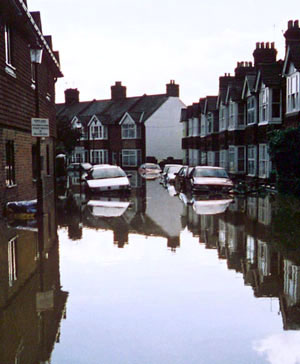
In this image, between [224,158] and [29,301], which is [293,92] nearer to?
[224,158]

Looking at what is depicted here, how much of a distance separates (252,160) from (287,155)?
30.5 ft

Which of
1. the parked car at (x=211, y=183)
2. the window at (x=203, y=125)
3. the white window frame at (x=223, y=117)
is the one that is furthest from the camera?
the window at (x=203, y=125)

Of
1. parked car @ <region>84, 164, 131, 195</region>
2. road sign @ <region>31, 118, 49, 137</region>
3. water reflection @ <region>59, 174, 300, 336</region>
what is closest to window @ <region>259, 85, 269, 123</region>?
water reflection @ <region>59, 174, 300, 336</region>

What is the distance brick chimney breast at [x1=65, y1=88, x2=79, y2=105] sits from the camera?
8381 cm

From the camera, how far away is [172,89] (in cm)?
6850

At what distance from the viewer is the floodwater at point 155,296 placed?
5.27m

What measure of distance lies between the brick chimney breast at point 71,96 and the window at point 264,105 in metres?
54.9

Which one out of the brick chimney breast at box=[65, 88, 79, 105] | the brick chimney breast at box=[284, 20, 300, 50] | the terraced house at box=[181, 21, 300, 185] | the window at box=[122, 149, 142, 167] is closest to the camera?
the terraced house at box=[181, 21, 300, 185]

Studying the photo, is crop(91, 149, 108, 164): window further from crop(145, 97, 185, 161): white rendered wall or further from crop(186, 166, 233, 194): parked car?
crop(186, 166, 233, 194): parked car

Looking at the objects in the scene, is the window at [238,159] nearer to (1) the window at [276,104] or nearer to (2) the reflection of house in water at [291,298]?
(1) the window at [276,104]

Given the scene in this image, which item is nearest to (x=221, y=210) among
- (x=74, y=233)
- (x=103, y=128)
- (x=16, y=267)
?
(x=74, y=233)

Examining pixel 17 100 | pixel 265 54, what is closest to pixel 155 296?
pixel 17 100

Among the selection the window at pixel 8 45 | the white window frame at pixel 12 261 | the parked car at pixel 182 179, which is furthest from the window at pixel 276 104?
the white window frame at pixel 12 261

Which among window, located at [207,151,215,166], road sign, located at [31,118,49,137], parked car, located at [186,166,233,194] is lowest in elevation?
parked car, located at [186,166,233,194]
